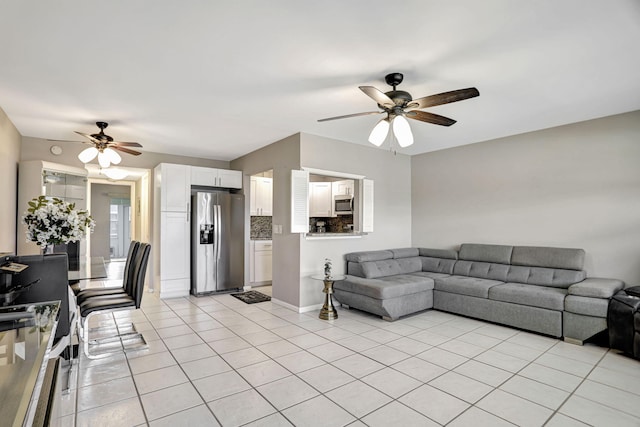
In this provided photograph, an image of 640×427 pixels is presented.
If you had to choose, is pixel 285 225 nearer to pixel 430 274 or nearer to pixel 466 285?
pixel 430 274

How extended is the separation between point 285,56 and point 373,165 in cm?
318

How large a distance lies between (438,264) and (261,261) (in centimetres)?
324

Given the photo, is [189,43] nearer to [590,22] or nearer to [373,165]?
[590,22]

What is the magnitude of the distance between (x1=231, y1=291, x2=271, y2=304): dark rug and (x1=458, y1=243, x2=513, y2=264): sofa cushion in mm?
3186

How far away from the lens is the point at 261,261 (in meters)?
6.35

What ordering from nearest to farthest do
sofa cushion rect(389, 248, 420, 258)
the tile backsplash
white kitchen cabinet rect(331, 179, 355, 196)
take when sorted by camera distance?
sofa cushion rect(389, 248, 420, 258)
white kitchen cabinet rect(331, 179, 355, 196)
the tile backsplash

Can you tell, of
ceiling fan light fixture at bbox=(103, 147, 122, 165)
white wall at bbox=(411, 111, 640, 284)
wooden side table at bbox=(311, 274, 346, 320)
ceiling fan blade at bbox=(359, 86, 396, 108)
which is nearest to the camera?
ceiling fan blade at bbox=(359, 86, 396, 108)

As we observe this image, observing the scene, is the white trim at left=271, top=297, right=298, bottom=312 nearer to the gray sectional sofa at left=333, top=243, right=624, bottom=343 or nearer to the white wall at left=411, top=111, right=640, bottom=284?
the gray sectional sofa at left=333, top=243, right=624, bottom=343

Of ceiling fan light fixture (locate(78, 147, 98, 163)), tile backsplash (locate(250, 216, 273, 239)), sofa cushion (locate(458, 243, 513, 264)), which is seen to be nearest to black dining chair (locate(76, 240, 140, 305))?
ceiling fan light fixture (locate(78, 147, 98, 163))

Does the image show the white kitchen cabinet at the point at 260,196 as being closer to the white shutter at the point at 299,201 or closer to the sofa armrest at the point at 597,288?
the white shutter at the point at 299,201

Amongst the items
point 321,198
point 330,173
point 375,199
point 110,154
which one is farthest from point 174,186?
point 375,199

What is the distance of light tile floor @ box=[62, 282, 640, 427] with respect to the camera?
2.11 m

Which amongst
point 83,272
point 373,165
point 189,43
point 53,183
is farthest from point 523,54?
point 53,183

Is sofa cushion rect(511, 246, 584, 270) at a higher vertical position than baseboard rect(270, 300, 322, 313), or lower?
higher
